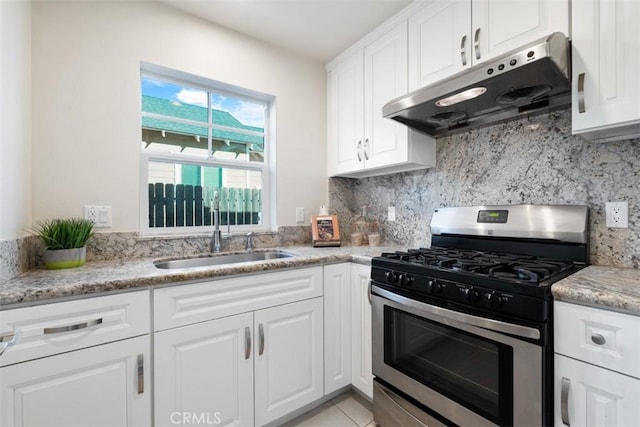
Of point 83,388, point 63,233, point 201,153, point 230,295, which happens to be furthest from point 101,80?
point 83,388

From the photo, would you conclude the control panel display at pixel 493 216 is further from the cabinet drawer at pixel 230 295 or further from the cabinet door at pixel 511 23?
→ the cabinet drawer at pixel 230 295

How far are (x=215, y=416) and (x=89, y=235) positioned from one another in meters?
1.09

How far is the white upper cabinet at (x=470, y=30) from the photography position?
4.16 feet

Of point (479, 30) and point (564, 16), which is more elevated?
point (479, 30)

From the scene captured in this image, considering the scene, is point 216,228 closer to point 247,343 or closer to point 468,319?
point 247,343

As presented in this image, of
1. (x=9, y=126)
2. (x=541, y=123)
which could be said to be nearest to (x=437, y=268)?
(x=541, y=123)

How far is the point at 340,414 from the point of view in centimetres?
171

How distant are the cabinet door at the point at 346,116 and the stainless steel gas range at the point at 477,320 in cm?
94

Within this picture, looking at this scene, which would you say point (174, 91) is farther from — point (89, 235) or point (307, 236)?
point (307, 236)

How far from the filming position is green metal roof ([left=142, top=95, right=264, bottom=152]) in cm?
192

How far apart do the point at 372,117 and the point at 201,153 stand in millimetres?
1269

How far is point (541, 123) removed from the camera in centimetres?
155

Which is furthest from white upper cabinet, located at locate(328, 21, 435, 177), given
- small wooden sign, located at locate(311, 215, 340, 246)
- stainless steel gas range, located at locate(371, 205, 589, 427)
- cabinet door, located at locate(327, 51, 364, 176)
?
stainless steel gas range, located at locate(371, 205, 589, 427)

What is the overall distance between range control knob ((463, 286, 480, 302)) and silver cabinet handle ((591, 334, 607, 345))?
→ 0.33 meters
